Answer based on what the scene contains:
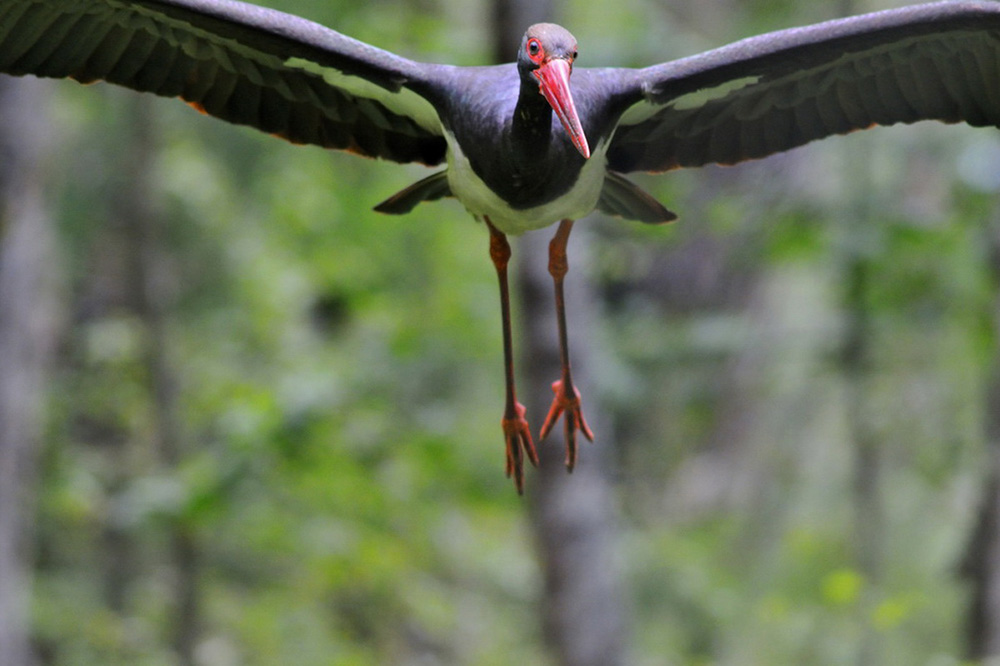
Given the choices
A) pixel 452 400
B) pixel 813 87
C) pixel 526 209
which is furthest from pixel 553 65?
pixel 452 400

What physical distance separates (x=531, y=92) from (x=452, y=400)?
5995 millimetres

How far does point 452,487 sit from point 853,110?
5466 mm

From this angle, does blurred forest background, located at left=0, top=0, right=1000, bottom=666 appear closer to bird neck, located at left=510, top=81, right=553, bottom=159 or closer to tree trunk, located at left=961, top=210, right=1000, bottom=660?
tree trunk, located at left=961, top=210, right=1000, bottom=660

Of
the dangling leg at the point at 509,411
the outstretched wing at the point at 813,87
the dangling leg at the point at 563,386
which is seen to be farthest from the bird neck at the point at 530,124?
the dangling leg at the point at 563,386

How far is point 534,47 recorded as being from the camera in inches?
107

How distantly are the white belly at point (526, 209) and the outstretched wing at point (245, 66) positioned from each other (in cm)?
27

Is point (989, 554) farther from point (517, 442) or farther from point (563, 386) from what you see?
point (517, 442)

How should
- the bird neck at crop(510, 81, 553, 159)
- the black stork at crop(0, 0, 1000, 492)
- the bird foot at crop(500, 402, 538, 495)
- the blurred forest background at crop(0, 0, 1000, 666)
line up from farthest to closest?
1. the blurred forest background at crop(0, 0, 1000, 666)
2. the bird foot at crop(500, 402, 538, 495)
3. the black stork at crop(0, 0, 1000, 492)
4. the bird neck at crop(510, 81, 553, 159)

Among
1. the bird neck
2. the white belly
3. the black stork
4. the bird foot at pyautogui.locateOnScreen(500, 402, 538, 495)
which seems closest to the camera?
the bird neck

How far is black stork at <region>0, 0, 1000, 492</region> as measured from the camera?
2941mm

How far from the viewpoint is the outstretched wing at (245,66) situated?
3104 mm

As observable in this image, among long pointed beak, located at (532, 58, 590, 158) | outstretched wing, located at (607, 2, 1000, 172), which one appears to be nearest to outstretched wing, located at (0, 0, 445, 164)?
long pointed beak, located at (532, 58, 590, 158)

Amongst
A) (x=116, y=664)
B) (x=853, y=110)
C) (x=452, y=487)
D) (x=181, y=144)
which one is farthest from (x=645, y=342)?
(x=853, y=110)

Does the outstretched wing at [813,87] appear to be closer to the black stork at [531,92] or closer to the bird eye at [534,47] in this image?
the black stork at [531,92]
